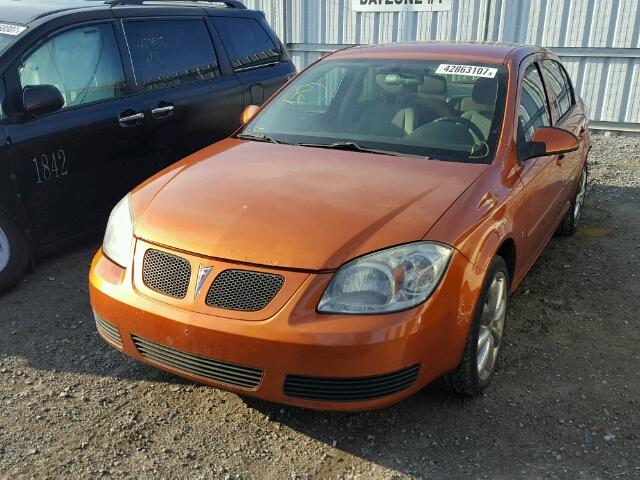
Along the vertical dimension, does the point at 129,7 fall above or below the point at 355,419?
above

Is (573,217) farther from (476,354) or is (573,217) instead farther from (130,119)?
(130,119)

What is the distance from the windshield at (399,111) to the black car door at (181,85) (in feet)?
4.07

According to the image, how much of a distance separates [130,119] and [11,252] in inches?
49.6

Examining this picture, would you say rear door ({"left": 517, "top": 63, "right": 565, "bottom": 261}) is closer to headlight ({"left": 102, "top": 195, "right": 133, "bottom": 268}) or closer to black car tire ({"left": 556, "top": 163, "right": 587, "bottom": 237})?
black car tire ({"left": 556, "top": 163, "right": 587, "bottom": 237})

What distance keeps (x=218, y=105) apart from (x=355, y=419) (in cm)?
331

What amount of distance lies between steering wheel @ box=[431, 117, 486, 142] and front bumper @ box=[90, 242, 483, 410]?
964 millimetres

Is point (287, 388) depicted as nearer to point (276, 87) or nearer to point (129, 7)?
point (129, 7)

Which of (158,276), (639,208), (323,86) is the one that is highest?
(323,86)

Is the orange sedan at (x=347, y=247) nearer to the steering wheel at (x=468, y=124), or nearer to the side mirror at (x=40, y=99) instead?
the steering wheel at (x=468, y=124)

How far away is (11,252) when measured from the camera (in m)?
3.87

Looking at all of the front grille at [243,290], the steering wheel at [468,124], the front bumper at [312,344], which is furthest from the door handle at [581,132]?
the front grille at [243,290]

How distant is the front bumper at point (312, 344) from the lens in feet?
7.32

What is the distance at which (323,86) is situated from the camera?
3883mm

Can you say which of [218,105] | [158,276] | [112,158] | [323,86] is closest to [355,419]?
[158,276]
